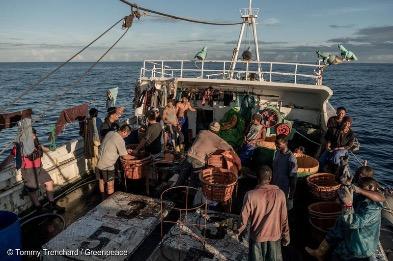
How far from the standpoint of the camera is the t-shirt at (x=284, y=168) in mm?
6250

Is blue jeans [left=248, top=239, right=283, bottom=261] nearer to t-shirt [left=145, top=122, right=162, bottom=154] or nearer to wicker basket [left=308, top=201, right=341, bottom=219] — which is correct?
wicker basket [left=308, top=201, right=341, bottom=219]

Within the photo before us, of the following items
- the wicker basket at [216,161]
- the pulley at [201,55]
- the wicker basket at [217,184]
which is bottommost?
the wicker basket at [217,184]

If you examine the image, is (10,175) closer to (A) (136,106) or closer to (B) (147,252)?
(B) (147,252)

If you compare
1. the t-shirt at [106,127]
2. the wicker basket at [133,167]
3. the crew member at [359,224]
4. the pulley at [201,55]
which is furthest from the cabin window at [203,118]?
the crew member at [359,224]

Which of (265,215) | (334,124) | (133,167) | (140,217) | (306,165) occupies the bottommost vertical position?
(140,217)

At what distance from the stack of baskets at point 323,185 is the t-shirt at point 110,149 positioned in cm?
423

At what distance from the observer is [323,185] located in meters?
7.58

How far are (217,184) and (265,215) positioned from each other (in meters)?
1.79

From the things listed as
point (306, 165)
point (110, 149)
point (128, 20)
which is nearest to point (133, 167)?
point (110, 149)

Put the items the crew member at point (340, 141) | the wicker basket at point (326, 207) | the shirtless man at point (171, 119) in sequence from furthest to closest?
the shirtless man at point (171, 119) → the crew member at point (340, 141) → the wicker basket at point (326, 207)

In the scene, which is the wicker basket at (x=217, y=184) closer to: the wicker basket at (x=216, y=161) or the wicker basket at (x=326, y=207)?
the wicker basket at (x=216, y=161)

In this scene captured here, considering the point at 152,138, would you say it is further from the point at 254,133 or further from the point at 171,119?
the point at 254,133

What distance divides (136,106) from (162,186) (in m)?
5.48

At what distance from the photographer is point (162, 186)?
834 centimetres
